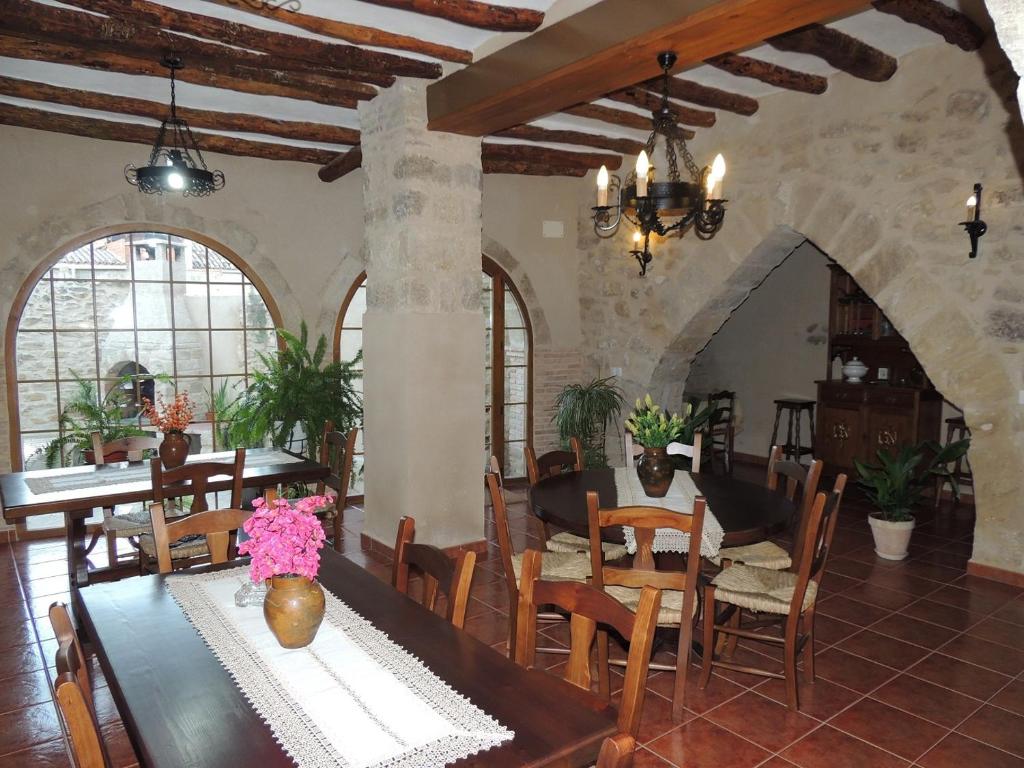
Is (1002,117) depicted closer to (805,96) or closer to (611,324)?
(805,96)

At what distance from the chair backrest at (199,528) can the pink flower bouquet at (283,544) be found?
754 mm

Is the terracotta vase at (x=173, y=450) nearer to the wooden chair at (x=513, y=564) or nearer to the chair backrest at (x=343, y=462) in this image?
the chair backrest at (x=343, y=462)

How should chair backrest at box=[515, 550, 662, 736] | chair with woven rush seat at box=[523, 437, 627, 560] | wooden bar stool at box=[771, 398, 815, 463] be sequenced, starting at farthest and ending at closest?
wooden bar stool at box=[771, 398, 815, 463] < chair with woven rush seat at box=[523, 437, 627, 560] < chair backrest at box=[515, 550, 662, 736]

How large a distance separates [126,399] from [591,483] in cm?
414

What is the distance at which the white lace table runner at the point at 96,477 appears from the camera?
3.90m

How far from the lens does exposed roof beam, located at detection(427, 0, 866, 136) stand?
9.34ft

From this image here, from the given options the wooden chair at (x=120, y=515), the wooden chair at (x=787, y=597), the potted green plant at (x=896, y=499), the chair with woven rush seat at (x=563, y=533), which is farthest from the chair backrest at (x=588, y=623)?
the potted green plant at (x=896, y=499)

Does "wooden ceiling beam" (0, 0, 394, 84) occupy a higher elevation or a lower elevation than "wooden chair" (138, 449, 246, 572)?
higher

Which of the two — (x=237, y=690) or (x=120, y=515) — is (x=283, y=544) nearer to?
(x=237, y=690)

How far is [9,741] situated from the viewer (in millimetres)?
2859

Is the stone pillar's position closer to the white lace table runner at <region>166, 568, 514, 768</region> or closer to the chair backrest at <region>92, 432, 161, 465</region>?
the chair backrest at <region>92, 432, 161, 465</region>

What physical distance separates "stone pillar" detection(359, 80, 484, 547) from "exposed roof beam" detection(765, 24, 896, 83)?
2.00 meters

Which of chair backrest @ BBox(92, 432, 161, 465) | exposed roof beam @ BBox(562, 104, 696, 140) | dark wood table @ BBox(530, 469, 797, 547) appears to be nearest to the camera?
dark wood table @ BBox(530, 469, 797, 547)

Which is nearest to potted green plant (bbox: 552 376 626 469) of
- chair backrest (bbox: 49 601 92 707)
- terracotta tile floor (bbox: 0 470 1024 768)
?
terracotta tile floor (bbox: 0 470 1024 768)
